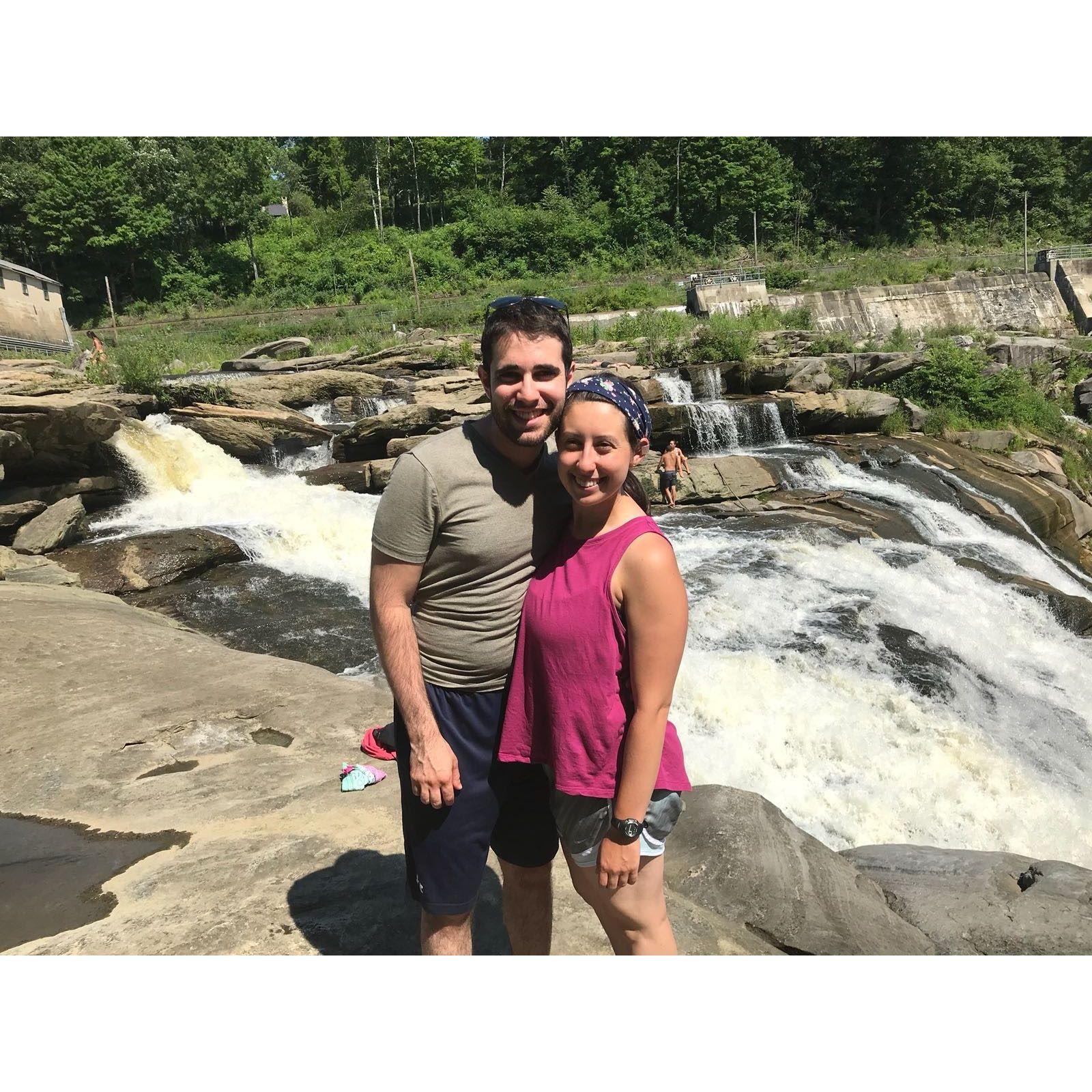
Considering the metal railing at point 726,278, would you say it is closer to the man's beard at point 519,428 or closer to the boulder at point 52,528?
the boulder at point 52,528

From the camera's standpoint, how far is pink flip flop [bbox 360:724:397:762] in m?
3.56

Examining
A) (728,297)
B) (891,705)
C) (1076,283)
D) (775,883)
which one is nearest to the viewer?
(775,883)

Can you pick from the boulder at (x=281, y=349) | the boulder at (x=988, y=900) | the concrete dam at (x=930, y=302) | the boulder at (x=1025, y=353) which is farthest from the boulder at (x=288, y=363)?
the boulder at (x=988, y=900)

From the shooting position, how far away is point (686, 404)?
49.0ft

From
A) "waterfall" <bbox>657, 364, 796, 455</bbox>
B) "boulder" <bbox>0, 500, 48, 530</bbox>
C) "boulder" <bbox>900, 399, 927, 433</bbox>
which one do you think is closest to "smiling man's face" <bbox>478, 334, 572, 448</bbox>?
"boulder" <bbox>0, 500, 48, 530</bbox>

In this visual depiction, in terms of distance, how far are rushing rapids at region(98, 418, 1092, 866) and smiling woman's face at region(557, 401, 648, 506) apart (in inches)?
160

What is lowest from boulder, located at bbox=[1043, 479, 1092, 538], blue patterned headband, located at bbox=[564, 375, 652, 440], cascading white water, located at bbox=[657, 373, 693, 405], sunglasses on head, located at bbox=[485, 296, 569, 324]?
boulder, located at bbox=[1043, 479, 1092, 538]

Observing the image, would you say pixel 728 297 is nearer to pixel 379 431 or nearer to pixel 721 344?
pixel 721 344

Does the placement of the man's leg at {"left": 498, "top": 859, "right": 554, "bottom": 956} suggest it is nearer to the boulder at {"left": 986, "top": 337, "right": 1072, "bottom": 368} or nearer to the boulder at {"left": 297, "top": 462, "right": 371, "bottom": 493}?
the boulder at {"left": 297, "top": 462, "right": 371, "bottom": 493}

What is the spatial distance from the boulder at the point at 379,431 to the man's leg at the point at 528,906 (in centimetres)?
1144

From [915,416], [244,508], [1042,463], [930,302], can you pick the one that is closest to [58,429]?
[244,508]

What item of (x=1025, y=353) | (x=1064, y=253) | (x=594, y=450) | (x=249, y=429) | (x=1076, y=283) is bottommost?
(x=249, y=429)

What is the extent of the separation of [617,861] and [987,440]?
53.4 ft

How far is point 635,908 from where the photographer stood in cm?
167
